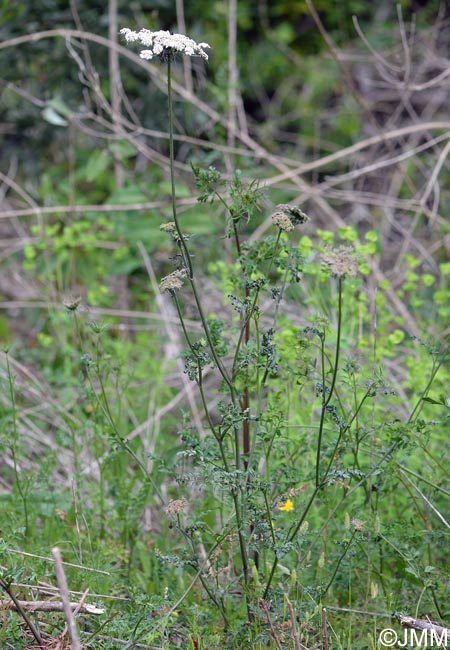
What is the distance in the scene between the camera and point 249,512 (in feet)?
6.06

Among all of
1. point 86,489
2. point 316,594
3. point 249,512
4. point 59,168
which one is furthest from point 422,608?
point 59,168

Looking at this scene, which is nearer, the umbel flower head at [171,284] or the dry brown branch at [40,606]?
the umbel flower head at [171,284]

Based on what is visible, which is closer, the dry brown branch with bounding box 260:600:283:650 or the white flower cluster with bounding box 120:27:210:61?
the white flower cluster with bounding box 120:27:210:61

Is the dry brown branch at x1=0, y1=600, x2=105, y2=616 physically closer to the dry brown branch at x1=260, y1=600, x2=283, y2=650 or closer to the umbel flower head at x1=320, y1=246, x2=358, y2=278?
the dry brown branch at x1=260, y1=600, x2=283, y2=650

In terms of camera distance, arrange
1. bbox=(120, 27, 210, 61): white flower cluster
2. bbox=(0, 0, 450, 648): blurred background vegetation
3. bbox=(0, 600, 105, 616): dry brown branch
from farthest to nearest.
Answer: bbox=(0, 0, 450, 648): blurred background vegetation, bbox=(0, 600, 105, 616): dry brown branch, bbox=(120, 27, 210, 61): white flower cluster

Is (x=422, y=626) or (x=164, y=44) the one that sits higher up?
(x=164, y=44)

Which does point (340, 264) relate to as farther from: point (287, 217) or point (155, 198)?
point (155, 198)

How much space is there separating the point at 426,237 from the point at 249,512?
312 cm

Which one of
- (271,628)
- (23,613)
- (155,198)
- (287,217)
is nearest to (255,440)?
(271,628)

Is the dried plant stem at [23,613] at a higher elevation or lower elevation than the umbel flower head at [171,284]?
lower

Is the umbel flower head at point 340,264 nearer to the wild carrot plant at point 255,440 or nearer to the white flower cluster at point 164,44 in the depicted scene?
A: the wild carrot plant at point 255,440

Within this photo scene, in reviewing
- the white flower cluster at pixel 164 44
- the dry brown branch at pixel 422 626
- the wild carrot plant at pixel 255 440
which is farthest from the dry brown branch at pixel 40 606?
the white flower cluster at pixel 164 44

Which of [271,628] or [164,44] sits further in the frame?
[271,628]

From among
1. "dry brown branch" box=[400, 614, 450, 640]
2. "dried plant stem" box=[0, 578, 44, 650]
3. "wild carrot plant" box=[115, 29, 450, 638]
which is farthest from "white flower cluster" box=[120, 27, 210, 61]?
"dry brown branch" box=[400, 614, 450, 640]
